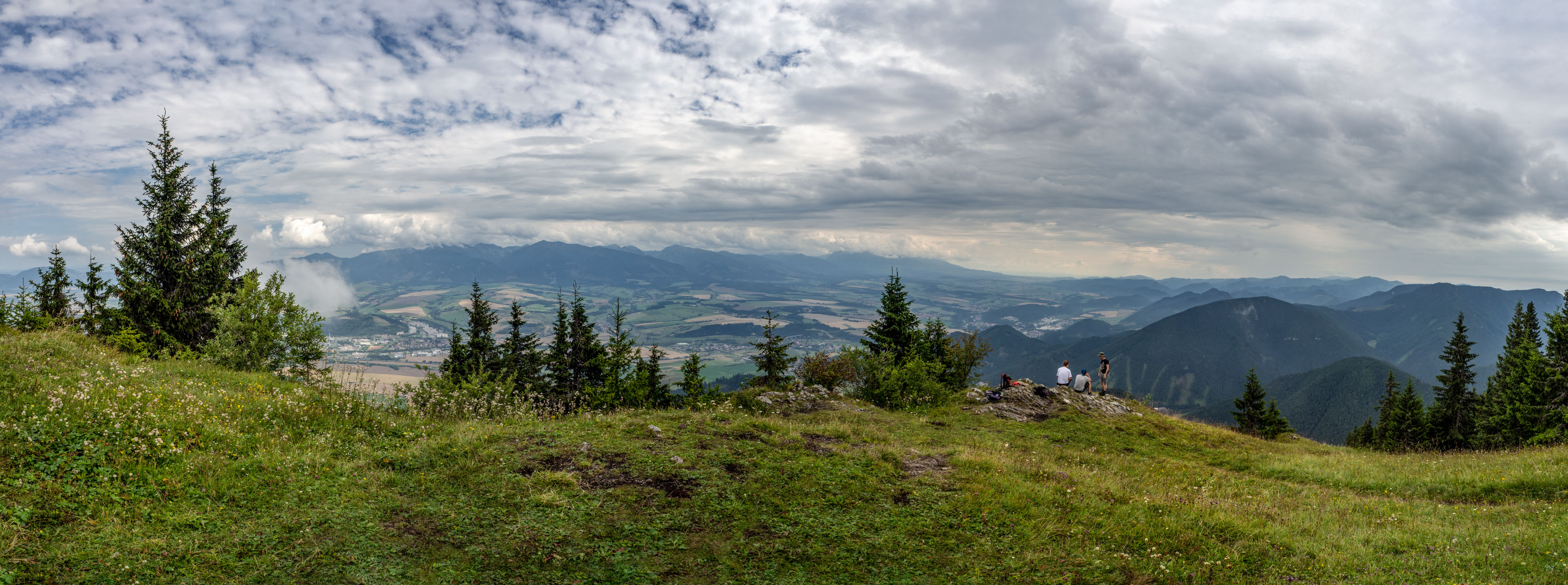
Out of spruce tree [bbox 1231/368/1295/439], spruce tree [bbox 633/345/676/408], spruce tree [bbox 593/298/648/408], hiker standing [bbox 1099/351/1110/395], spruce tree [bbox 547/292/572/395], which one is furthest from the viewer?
spruce tree [bbox 1231/368/1295/439]

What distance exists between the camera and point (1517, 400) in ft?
147

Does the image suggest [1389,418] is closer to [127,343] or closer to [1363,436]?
[1363,436]

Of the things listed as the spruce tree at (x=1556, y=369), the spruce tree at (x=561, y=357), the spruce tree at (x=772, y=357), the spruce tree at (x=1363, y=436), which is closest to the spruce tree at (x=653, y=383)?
the spruce tree at (x=772, y=357)

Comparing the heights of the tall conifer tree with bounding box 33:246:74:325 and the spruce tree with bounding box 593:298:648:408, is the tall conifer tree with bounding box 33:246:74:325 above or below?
above

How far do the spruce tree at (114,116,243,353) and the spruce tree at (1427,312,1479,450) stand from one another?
3703 inches

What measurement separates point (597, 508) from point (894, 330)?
35.1 meters

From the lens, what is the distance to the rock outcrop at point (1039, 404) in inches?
984

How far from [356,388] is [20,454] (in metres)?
6.84

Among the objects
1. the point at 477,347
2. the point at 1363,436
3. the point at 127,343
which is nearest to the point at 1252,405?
the point at 1363,436

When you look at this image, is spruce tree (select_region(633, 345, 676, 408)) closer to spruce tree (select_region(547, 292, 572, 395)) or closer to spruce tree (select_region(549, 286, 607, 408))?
spruce tree (select_region(549, 286, 607, 408))

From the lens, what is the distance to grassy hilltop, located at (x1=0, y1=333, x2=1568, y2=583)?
746 cm

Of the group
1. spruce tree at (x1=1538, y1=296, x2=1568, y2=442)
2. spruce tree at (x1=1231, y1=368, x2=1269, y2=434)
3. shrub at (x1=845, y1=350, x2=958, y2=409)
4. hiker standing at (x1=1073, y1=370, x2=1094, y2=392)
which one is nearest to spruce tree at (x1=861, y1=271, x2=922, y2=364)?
shrub at (x1=845, y1=350, x2=958, y2=409)

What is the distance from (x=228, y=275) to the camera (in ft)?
118

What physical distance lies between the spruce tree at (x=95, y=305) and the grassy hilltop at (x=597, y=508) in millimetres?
15871
